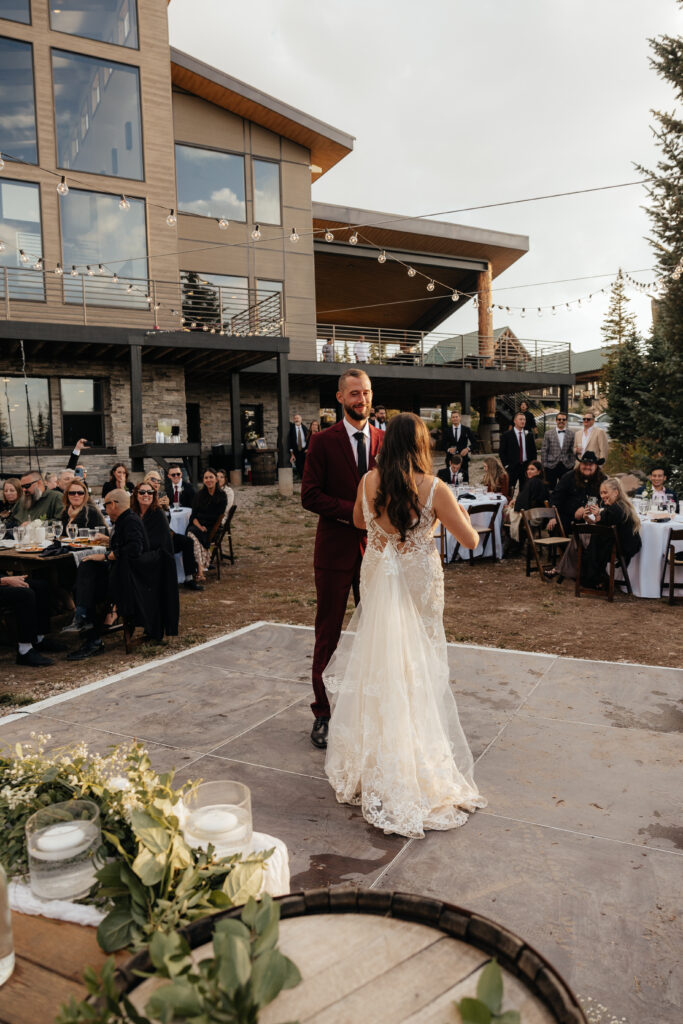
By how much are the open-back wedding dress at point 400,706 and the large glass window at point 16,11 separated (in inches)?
719

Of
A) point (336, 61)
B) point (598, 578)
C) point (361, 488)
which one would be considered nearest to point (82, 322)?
point (336, 61)

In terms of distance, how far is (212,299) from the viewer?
19344 millimetres

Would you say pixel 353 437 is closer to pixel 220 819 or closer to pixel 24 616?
pixel 220 819

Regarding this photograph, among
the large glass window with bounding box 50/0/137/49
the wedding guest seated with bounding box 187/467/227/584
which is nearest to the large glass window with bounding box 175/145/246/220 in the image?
the large glass window with bounding box 50/0/137/49

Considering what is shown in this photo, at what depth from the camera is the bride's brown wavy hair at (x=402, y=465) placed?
295 cm

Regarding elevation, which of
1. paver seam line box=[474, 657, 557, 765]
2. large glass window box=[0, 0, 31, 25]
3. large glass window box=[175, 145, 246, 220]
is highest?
large glass window box=[0, 0, 31, 25]

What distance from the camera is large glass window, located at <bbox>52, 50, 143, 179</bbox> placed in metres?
16.2

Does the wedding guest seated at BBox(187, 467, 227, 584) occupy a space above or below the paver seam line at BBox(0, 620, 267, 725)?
above

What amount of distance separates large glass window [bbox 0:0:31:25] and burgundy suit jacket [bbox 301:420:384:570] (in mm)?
17452

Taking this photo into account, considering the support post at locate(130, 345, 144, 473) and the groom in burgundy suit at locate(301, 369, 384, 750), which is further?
the support post at locate(130, 345, 144, 473)

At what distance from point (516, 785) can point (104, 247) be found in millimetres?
17156

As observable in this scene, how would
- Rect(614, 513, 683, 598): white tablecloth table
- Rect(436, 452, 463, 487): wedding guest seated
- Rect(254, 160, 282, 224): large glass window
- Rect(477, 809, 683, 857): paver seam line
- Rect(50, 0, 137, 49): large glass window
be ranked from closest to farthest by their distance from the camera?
1. Rect(477, 809, 683, 857): paver seam line
2. Rect(614, 513, 683, 598): white tablecloth table
3. Rect(436, 452, 463, 487): wedding guest seated
4. Rect(50, 0, 137, 49): large glass window
5. Rect(254, 160, 282, 224): large glass window

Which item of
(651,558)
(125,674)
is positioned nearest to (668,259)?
(651,558)

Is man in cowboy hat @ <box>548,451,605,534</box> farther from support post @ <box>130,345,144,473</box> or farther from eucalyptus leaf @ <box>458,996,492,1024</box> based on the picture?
support post @ <box>130,345,144,473</box>
